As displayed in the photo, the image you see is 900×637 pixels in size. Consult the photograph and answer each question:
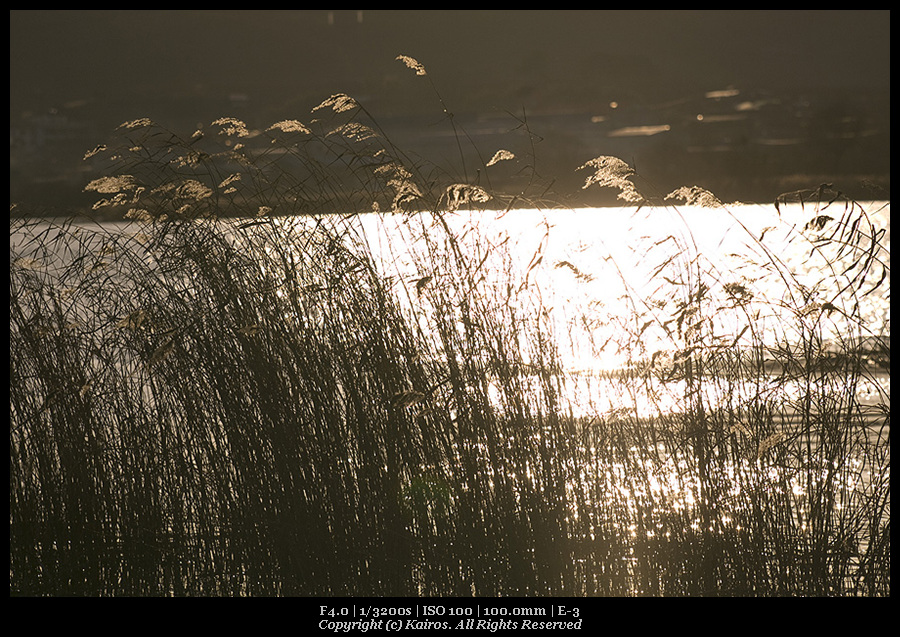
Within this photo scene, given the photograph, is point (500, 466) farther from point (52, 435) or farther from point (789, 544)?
point (52, 435)

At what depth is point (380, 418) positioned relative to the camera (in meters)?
2.37

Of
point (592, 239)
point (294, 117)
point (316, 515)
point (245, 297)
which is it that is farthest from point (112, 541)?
point (592, 239)

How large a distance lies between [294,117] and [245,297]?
1.62ft

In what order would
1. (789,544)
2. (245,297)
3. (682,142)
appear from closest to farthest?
(789,544) → (245,297) → (682,142)

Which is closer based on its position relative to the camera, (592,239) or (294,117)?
(294,117)

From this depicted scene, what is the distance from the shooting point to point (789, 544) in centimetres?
230

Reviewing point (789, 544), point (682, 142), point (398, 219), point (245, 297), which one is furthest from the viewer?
point (682, 142)

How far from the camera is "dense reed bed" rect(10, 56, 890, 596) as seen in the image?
7.61 feet

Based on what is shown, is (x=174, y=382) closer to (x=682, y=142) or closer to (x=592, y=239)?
(x=592, y=239)

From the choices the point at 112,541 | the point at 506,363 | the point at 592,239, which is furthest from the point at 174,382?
the point at 592,239

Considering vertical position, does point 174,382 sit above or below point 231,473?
above

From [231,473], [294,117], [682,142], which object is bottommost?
[231,473]

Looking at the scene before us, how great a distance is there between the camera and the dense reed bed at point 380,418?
91.4 inches

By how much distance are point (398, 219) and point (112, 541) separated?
1.22m
